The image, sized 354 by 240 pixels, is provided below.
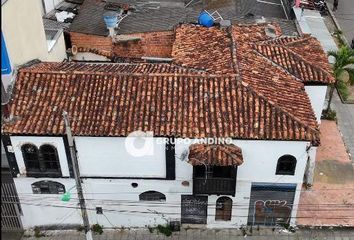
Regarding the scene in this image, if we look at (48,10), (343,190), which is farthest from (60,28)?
(343,190)

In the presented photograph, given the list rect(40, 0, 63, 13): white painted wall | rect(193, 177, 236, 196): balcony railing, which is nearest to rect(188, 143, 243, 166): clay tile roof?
rect(193, 177, 236, 196): balcony railing

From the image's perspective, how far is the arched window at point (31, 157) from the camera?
76.4ft

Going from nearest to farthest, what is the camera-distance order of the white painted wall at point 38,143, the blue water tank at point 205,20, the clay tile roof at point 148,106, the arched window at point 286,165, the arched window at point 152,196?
the clay tile roof at point 148,106 → the white painted wall at point 38,143 → the arched window at point 286,165 → the arched window at point 152,196 → the blue water tank at point 205,20

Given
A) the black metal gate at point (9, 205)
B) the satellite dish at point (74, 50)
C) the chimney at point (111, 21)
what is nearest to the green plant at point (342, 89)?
the chimney at point (111, 21)

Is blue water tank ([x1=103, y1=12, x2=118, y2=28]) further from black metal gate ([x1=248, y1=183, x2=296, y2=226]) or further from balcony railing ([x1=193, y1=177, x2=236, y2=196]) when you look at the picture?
black metal gate ([x1=248, y1=183, x2=296, y2=226])

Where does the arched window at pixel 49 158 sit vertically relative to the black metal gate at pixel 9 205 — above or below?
above

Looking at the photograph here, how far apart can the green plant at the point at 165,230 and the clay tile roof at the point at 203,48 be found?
8989 millimetres

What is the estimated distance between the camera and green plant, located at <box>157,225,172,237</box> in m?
26.2

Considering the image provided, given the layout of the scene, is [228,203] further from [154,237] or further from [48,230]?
[48,230]

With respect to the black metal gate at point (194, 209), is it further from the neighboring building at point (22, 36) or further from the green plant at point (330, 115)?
the green plant at point (330, 115)

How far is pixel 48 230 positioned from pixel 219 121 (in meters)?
11.8

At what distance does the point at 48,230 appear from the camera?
26.6 meters

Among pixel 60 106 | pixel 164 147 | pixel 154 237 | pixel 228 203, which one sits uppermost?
pixel 60 106

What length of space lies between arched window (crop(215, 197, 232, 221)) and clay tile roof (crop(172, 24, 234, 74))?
6.80 m
